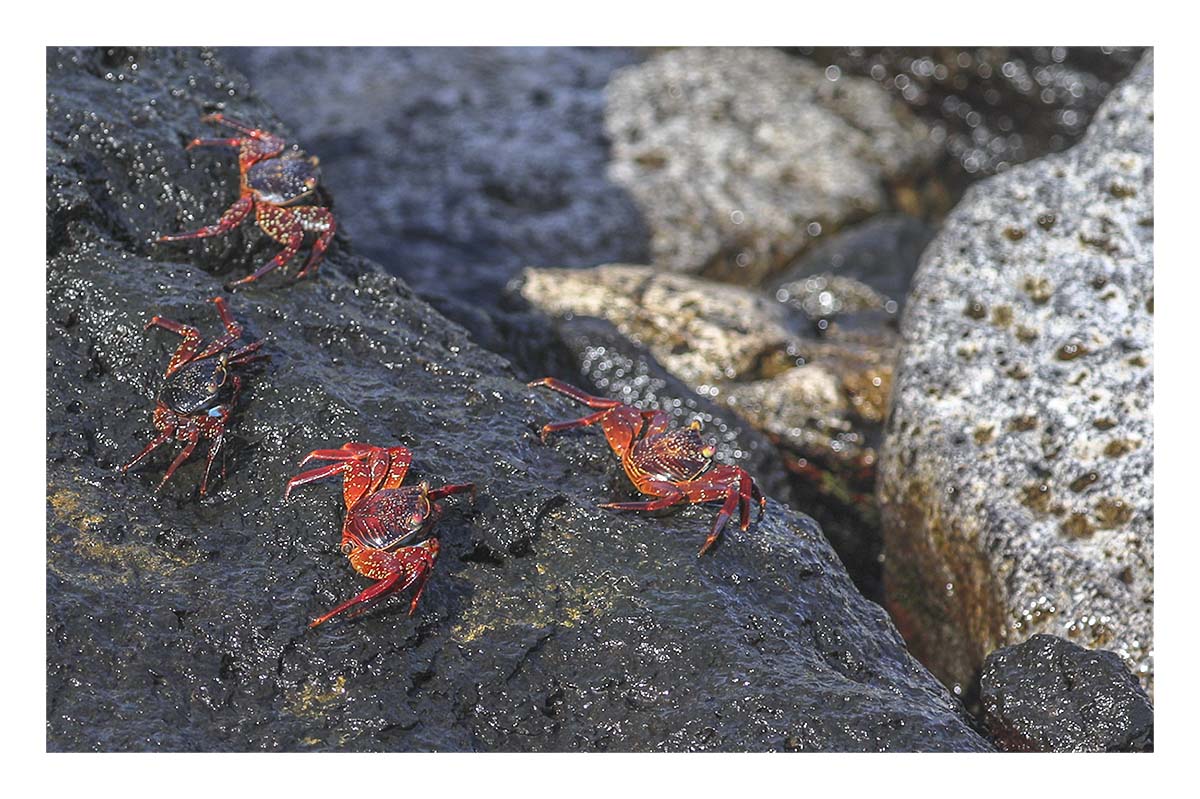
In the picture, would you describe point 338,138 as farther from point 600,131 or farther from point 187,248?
point 187,248

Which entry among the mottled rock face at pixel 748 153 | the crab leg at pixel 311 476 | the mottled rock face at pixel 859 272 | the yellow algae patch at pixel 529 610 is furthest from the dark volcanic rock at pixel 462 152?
the yellow algae patch at pixel 529 610

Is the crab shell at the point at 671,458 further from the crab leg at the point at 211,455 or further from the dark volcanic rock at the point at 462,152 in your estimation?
the dark volcanic rock at the point at 462,152

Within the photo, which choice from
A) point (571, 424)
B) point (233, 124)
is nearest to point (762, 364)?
point (571, 424)

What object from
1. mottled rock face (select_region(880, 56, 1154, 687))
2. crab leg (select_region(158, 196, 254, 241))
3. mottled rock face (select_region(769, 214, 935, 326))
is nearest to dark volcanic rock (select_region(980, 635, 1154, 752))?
mottled rock face (select_region(880, 56, 1154, 687))

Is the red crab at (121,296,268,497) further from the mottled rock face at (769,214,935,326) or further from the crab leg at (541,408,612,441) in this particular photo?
the mottled rock face at (769,214,935,326)

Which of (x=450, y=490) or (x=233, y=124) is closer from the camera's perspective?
(x=450, y=490)

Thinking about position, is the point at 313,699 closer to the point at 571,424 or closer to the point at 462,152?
the point at 571,424
